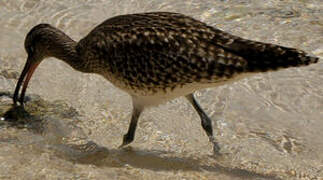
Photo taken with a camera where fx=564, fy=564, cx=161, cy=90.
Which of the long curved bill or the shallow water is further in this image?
the long curved bill

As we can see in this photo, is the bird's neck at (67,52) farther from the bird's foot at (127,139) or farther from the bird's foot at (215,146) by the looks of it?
the bird's foot at (215,146)

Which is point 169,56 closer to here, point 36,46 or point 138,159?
point 138,159

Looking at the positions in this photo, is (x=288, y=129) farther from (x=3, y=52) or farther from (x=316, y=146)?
(x=3, y=52)

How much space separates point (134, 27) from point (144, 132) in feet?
4.63

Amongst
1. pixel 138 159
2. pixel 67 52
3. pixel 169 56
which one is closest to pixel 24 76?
pixel 67 52

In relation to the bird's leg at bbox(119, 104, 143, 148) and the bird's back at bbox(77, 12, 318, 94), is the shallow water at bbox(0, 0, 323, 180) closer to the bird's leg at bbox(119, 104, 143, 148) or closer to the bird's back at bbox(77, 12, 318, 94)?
the bird's leg at bbox(119, 104, 143, 148)

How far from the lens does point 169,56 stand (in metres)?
5.39

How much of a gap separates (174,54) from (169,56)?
52 millimetres

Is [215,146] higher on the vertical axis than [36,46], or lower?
lower

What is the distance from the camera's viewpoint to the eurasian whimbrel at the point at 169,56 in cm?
523

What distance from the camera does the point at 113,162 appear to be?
5.85 meters

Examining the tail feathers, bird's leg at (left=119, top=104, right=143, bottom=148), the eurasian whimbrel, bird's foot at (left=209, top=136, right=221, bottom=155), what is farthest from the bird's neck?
the tail feathers

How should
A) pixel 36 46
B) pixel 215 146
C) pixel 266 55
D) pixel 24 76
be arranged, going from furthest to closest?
pixel 24 76 → pixel 36 46 → pixel 215 146 → pixel 266 55

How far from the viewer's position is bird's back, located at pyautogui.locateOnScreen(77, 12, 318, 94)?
17.1 feet
